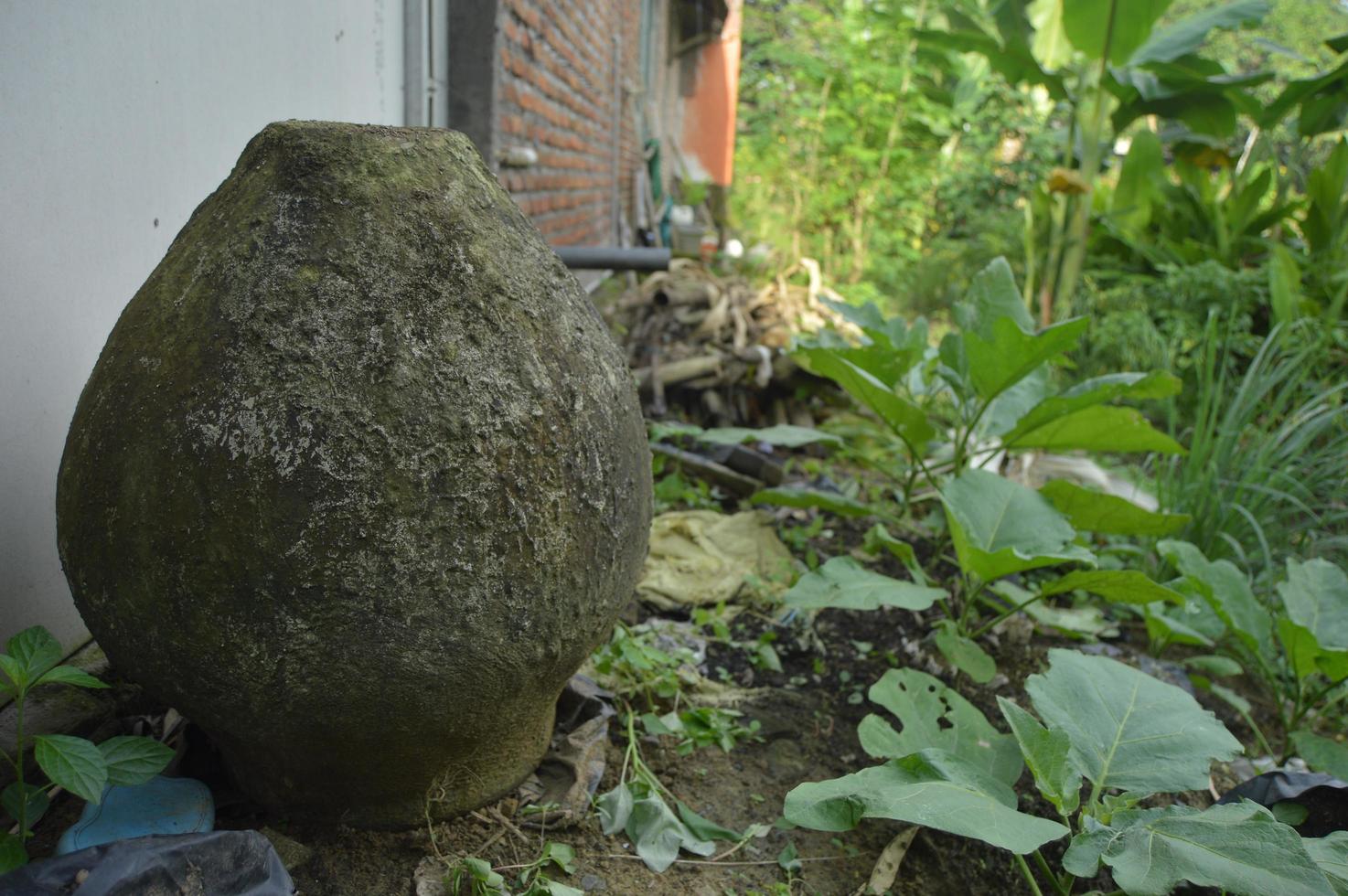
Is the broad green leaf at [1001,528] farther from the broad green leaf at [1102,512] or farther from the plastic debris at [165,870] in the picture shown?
the plastic debris at [165,870]

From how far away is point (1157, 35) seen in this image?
669 cm

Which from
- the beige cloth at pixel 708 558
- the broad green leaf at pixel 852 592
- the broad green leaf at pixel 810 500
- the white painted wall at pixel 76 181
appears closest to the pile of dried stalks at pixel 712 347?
the beige cloth at pixel 708 558

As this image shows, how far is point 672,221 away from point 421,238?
8950mm

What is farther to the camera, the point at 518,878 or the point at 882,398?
the point at 882,398

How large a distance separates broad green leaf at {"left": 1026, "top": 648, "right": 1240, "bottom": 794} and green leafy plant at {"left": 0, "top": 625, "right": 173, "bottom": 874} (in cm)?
142

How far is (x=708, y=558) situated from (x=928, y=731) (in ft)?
4.08

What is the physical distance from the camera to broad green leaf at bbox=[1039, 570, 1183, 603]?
A: 2041 millimetres

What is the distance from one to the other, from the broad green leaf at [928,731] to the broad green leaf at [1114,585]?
380mm

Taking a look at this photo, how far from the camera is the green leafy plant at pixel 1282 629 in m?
2.08

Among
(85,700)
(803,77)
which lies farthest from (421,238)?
(803,77)

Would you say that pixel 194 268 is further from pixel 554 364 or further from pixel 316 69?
pixel 316 69

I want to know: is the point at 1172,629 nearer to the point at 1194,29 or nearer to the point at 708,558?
the point at 708,558

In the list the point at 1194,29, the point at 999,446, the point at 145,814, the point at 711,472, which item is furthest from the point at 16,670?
the point at 1194,29

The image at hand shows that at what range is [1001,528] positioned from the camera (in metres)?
2.23
